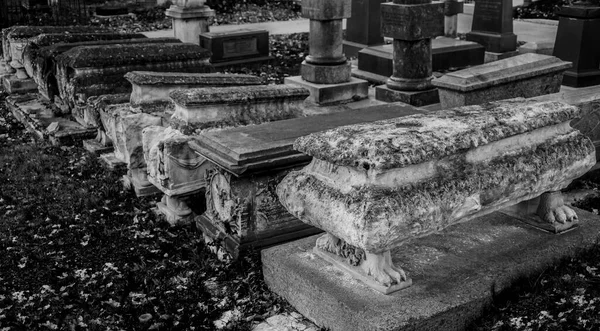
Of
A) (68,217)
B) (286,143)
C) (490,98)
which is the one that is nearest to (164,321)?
(286,143)

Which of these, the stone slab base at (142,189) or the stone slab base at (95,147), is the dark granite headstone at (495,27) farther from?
the stone slab base at (142,189)

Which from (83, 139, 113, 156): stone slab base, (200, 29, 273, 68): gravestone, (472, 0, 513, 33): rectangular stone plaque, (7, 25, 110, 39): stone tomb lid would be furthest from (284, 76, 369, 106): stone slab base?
(472, 0, 513, 33): rectangular stone plaque

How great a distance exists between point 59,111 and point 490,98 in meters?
5.48

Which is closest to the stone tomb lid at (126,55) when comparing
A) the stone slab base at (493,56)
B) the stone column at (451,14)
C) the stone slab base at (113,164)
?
the stone slab base at (113,164)

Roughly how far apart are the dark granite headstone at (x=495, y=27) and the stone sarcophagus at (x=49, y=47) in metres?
5.82

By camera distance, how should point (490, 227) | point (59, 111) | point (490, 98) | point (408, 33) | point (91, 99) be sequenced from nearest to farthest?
point (490, 227) → point (490, 98) → point (91, 99) → point (408, 33) → point (59, 111)

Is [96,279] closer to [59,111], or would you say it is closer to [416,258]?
Answer: [416,258]

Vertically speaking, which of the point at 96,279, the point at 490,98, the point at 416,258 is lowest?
the point at 96,279

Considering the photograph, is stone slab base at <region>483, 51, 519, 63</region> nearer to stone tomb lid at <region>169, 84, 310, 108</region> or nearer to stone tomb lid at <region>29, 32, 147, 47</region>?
stone tomb lid at <region>29, 32, 147, 47</region>

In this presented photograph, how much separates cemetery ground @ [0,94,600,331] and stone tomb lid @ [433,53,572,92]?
1156mm

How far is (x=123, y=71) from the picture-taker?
25.9 feet

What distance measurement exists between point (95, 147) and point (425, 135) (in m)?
4.96

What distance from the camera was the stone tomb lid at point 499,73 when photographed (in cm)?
→ 639

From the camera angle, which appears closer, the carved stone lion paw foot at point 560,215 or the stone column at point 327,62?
the carved stone lion paw foot at point 560,215
